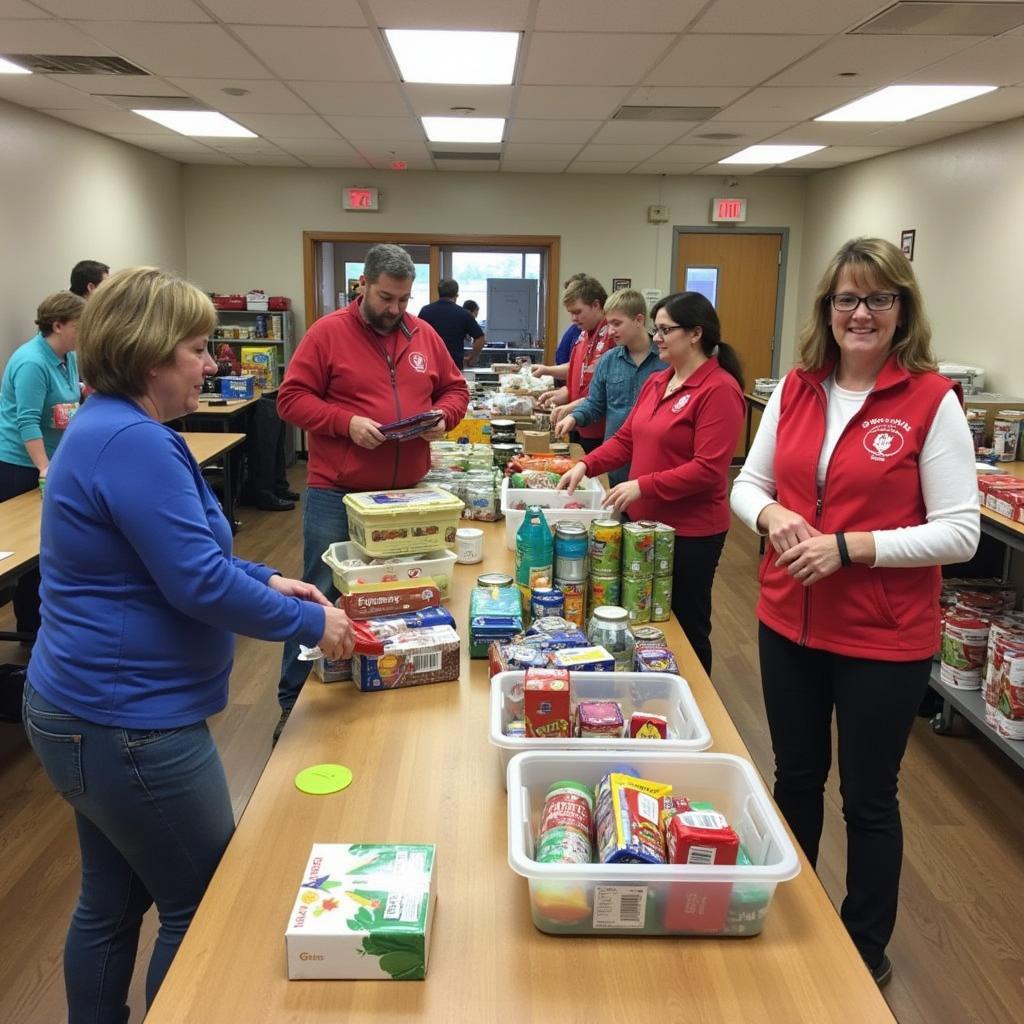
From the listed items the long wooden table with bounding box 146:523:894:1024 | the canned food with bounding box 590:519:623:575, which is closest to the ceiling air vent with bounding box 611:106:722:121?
the canned food with bounding box 590:519:623:575

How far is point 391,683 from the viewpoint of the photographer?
1734 mm

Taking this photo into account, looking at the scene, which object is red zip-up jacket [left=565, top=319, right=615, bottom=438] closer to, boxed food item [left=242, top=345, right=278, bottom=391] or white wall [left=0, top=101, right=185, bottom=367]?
white wall [left=0, top=101, right=185, bottom=367]

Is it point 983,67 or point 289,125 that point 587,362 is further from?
point 289,125

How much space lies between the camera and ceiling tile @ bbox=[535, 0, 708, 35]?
3.40 m

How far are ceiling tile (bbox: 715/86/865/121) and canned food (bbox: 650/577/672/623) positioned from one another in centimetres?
373

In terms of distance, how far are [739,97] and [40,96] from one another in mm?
4231

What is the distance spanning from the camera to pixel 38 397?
351cm

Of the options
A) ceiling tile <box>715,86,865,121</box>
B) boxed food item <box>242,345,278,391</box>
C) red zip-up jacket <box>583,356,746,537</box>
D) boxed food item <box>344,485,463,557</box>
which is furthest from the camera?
boxed food item <box>242,345,278,391</box>

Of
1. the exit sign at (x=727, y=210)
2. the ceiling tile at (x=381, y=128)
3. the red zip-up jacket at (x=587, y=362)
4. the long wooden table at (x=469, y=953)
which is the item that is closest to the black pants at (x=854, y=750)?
the long wooden table at (x=469, y=953)

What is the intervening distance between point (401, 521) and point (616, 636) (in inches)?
26.9

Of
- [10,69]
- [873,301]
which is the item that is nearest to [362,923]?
[873,301]

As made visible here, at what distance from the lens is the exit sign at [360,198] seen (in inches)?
318

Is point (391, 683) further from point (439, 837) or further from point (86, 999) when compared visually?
point (86, 999)

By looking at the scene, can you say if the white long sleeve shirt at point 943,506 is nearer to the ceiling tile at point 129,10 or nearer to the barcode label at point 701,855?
the barcode label at point 701,855
